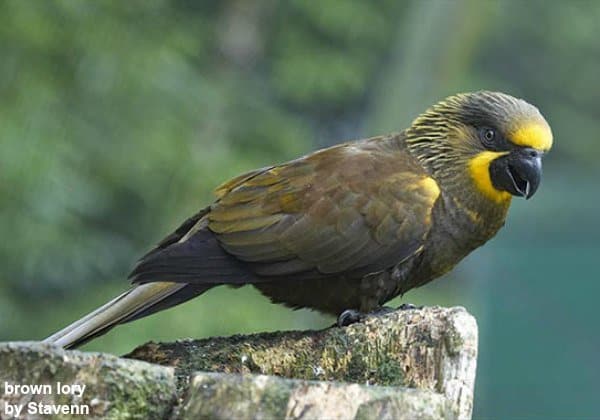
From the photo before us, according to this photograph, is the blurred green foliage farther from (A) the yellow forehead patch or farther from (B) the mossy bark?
(B) the mossy bark

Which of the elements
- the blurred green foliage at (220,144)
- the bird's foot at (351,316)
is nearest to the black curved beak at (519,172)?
the bird's foot at (351,316)

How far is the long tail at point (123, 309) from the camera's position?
200 inches

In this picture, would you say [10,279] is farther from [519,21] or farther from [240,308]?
[519,21]

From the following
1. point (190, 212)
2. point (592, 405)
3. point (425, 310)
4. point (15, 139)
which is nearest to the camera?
point (425, 310)

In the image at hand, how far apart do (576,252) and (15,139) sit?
12.8 ft

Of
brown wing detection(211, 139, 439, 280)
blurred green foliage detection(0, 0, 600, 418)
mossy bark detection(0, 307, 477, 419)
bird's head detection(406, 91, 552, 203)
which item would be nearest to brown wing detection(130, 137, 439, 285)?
brown wing detection(211, 139, 439, 280)

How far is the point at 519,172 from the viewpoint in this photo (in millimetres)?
5711

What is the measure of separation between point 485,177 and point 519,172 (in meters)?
0.20

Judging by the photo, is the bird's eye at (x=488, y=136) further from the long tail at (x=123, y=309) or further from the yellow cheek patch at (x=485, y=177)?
the long tail at (x=123, y=309)

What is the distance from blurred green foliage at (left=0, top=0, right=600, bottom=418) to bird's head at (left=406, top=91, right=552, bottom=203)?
296cm

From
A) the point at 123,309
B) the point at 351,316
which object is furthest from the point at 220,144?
the point at 123,309

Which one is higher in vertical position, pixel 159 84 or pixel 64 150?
pixel 159 84

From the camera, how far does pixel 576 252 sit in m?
8.72

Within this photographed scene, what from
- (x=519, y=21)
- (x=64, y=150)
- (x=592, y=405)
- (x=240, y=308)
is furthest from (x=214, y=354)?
(x=519, y=21)
